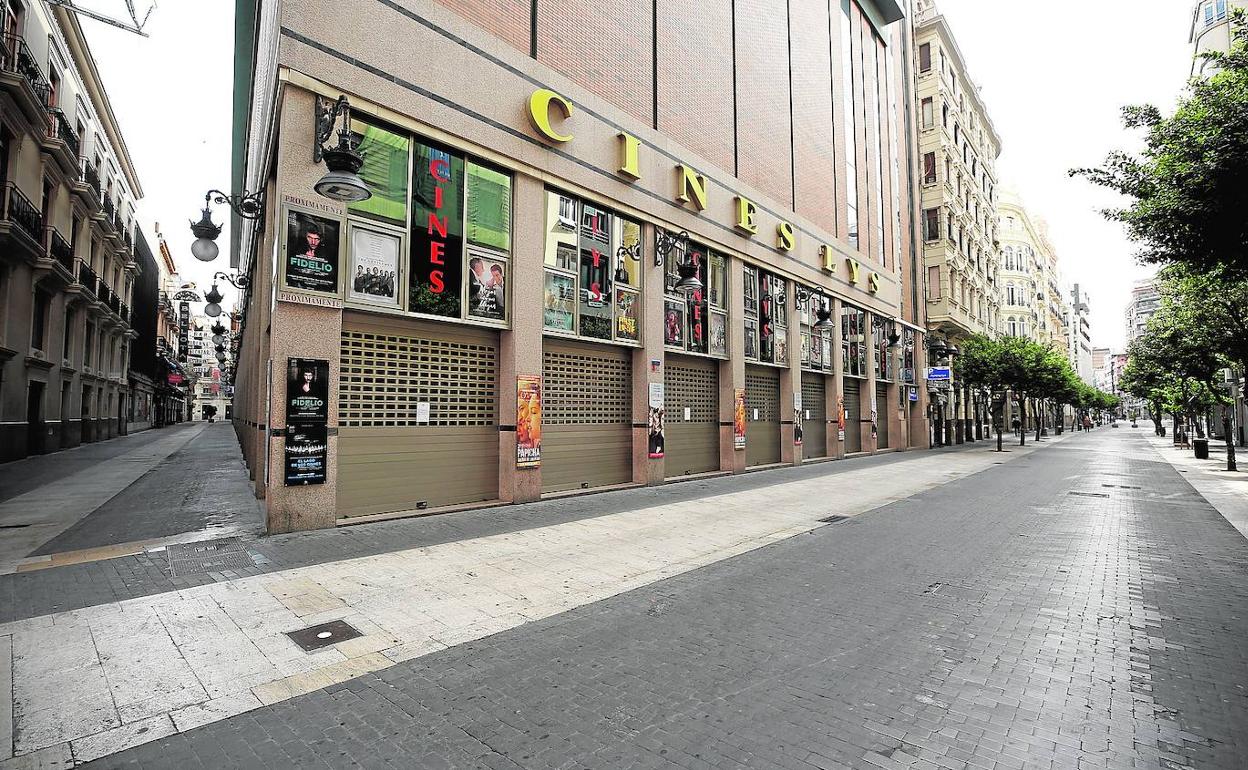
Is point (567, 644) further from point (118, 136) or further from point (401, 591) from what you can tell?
point (118, 136)

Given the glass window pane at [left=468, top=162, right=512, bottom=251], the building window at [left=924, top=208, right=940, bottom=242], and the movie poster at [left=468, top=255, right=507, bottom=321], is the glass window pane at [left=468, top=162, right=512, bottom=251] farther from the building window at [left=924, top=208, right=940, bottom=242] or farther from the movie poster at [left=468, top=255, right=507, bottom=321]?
the building window at [left=924, top=208, right=940, bottom=242]

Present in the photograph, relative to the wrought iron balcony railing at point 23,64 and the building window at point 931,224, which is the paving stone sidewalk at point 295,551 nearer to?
the wrought iron balcony railing at point 23,64

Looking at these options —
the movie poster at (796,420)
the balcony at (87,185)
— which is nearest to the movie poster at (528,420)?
the movie poster at (796,420)

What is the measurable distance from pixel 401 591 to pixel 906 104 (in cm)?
4025

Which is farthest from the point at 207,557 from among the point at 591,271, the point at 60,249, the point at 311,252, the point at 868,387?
the point at 868,387

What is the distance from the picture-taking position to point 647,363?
14.1 metres

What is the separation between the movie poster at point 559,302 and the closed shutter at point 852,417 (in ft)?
56.8

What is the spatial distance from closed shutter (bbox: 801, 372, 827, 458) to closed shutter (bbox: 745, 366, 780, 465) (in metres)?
1.65

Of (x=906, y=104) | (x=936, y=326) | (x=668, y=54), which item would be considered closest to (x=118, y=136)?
(x=668, y=54)

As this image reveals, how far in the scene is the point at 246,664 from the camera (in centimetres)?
411

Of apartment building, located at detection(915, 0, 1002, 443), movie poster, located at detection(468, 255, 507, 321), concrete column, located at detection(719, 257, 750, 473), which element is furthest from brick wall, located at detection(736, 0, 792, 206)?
apartment building, located at detection(915, 0, 1002, 443)

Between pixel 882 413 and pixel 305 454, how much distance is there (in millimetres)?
27931

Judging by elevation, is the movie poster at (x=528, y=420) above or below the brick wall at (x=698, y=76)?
below

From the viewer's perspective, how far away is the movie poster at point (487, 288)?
10602mm
